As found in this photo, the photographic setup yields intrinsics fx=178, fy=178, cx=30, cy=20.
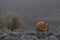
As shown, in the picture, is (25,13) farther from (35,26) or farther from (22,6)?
(35,26)

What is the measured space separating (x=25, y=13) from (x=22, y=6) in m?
0.20

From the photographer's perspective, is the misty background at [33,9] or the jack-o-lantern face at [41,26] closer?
the jack-o-lantern face at [41,26]

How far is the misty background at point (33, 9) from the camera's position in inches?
173

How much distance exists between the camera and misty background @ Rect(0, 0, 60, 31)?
4383 mm

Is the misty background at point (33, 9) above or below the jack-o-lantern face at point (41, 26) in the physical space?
above

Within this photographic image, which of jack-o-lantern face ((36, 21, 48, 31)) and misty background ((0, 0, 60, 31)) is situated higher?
misty background ((0, 0, 60, 31))

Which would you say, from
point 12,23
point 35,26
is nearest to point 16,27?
point 12,23

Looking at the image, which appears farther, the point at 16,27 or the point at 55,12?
the point at 55,12

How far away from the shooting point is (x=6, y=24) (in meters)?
3.68

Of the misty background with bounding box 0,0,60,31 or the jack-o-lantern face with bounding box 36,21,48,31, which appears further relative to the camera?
the misty background with bounding box 0,0,60,31

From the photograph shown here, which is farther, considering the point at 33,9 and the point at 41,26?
the point at 33,9

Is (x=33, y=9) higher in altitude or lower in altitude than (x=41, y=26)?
higher

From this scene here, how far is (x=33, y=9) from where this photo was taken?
14.6ft

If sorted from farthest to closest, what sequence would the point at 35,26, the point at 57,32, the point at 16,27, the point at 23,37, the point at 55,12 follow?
the point at 55,12 < the point at 35,26 < the point at 16,27 < the point at 57,32 < the point at 23,37
